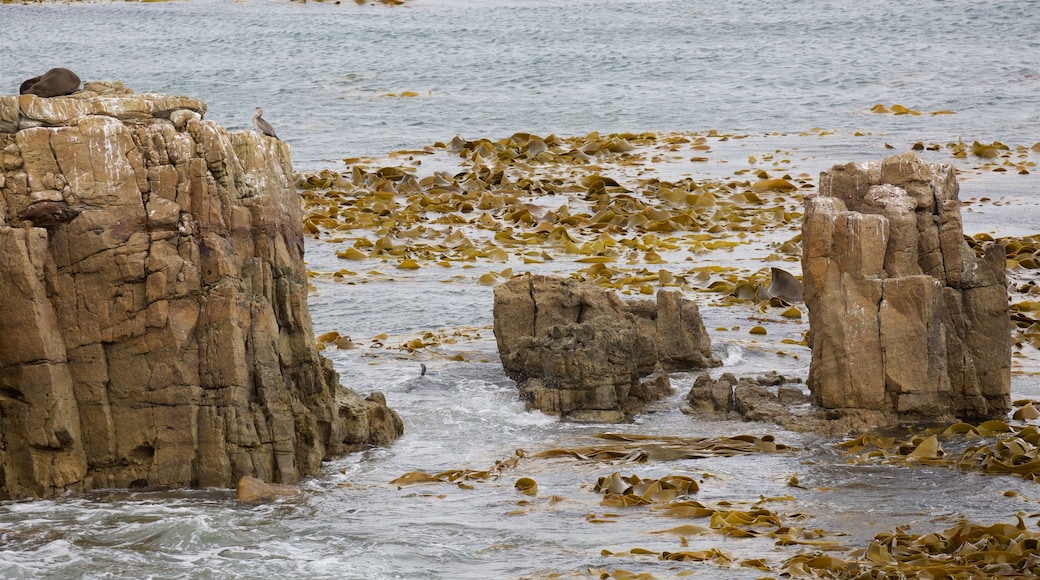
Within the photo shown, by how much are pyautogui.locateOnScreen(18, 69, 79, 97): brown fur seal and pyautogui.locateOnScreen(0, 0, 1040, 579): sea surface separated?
322 centimetres

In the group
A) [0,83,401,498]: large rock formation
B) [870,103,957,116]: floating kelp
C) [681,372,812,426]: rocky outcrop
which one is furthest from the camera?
[870,103,957,116]: floating kelp

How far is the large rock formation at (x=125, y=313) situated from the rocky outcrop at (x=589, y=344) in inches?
110

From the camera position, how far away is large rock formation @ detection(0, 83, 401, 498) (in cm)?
964

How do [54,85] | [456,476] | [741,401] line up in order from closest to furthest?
[456,476], [54,85], [741,401]

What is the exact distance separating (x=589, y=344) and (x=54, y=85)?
498cm

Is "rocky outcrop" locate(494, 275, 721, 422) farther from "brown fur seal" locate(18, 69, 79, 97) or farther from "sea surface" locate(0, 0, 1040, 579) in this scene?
"brown fur seal" locate(18, 69, 79, 97)

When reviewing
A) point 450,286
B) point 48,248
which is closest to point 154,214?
point 48,248

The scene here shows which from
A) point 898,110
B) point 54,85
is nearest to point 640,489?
point 54,85

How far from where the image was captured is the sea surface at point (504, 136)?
8.73 metres

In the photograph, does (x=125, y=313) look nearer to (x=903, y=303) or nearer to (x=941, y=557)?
(x=941, y=557)


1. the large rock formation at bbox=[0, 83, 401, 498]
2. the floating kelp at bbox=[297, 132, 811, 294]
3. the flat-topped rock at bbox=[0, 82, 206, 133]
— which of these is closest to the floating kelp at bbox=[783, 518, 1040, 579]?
the large rock formation at bbox=[0, 83, 401, 498]

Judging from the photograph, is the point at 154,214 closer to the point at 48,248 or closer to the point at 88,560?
the point at 48,248

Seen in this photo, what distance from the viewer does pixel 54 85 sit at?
10.6 m

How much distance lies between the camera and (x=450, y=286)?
17.1 metres
